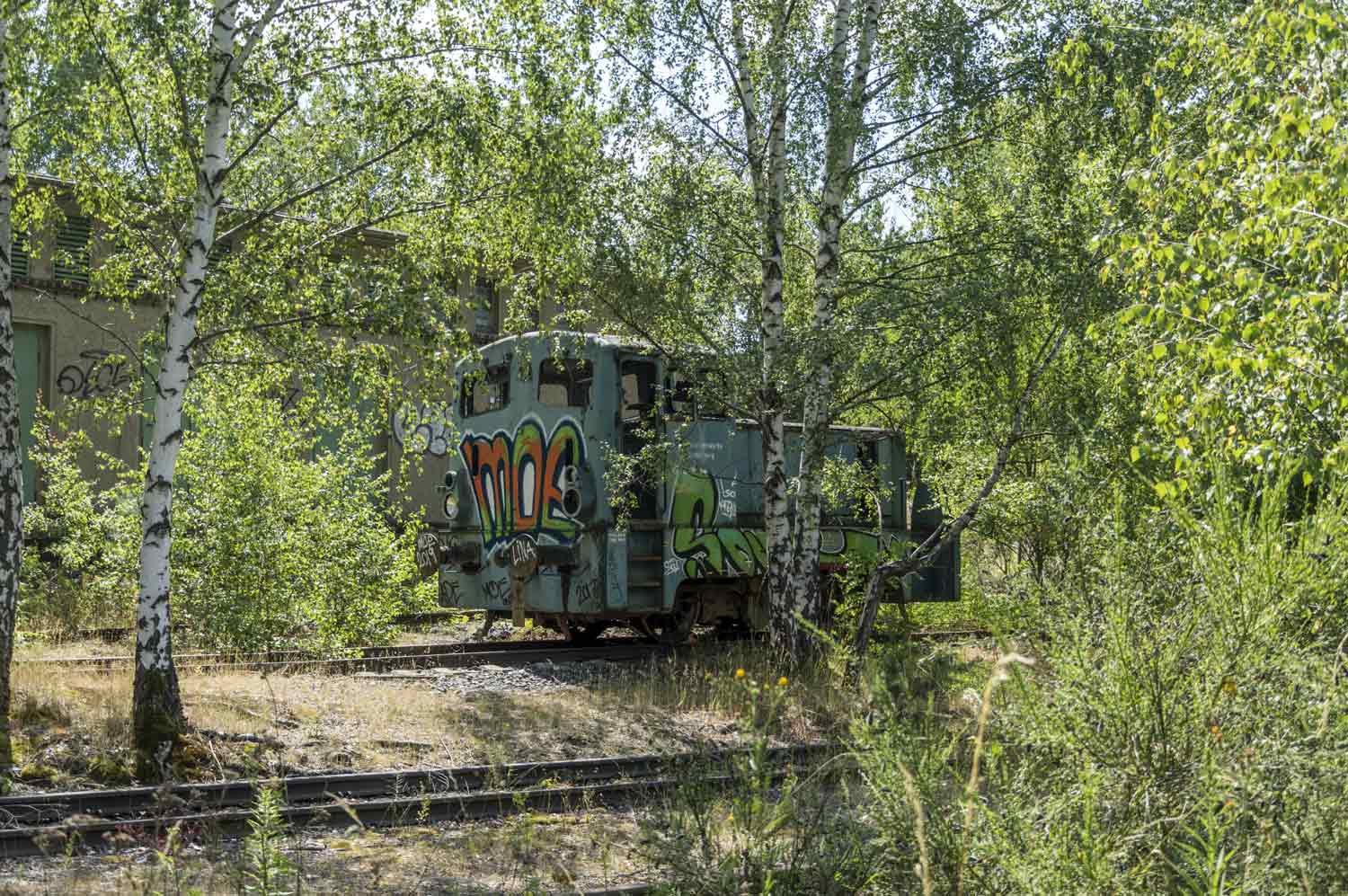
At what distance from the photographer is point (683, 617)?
14602 mm

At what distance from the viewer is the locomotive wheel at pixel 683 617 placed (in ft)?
47.6

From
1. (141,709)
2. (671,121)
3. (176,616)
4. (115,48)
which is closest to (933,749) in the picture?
(141,709)

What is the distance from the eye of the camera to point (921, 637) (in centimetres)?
1602

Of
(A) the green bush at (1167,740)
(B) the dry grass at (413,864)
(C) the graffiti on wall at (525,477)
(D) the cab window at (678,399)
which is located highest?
(D) the cab window at (678,399)

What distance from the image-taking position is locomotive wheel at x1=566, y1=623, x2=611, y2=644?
1548 centimetres

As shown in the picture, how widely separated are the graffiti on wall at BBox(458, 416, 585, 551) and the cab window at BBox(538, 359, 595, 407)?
36 centimetres

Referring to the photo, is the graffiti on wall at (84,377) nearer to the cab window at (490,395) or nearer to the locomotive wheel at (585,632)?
the cab window at (490,395)

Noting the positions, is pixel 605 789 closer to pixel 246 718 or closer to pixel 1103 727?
pixel 246 718

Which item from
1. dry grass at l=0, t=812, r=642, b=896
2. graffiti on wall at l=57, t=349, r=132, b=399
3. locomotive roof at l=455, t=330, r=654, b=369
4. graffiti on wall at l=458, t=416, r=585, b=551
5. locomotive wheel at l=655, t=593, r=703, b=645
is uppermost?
graffiti on wall at l=57, t=349, r=132, b=399

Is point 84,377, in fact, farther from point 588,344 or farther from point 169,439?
point 169,439

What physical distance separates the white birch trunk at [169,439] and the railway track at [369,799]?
103cm

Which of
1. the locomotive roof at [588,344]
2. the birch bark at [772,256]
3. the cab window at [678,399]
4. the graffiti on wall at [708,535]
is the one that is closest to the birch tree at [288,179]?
the locomotive roof at [588,344]

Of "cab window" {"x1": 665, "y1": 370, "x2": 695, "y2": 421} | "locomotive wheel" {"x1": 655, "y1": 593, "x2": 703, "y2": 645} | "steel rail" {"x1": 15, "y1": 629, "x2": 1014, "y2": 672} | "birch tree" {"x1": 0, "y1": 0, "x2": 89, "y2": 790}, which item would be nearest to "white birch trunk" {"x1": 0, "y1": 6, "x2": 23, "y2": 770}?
"birch tree" {"x1": 0, "y1": 0, "x2": 89, "y2": 790}

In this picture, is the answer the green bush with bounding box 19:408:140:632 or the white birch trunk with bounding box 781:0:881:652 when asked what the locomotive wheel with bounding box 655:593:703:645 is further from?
the green bush with bounding box 19:408:140:632
